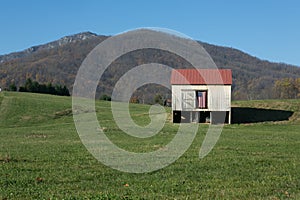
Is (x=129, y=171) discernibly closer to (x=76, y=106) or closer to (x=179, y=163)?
(x=179, y=163)

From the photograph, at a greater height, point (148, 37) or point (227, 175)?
point (148, 37)

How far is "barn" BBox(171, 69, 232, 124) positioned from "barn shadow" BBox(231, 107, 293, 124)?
8.20 ft

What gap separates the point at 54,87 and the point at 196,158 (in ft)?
344

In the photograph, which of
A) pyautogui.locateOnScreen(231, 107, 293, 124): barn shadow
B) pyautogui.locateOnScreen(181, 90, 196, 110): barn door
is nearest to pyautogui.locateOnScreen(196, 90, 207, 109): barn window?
pyautogui.locateOnScreen(181, 90, 196, 110): barn door

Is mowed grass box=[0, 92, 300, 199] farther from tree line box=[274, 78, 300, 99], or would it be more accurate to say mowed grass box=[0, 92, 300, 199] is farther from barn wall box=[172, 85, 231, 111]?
tree line box=[274, 78, 300, 99]

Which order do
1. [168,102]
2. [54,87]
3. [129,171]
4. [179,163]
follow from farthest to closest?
[54,87]
[168,102]
[179,163]
[129,171]

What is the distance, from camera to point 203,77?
52.5 metres

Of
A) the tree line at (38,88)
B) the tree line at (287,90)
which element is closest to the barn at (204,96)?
the tree line at (38,88)

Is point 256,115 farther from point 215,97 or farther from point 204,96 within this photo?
point 204,96

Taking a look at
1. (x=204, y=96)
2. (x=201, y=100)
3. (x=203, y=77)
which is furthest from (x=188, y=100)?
(x=203, y=77)

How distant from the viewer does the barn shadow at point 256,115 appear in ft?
177

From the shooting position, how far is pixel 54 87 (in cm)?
11975

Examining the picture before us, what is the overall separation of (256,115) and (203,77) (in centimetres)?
948

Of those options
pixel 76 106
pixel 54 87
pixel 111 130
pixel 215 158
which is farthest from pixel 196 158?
pixel 54 87
